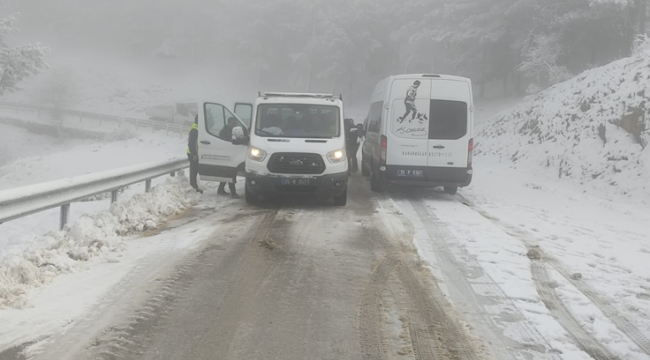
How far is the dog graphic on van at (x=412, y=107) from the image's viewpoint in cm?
1177

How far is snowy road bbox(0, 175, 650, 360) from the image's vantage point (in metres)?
3.95

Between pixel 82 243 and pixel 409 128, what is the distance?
7.58m

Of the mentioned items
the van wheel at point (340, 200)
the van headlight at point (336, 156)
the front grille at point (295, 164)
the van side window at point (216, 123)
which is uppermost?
the van side window at point (216, 123)

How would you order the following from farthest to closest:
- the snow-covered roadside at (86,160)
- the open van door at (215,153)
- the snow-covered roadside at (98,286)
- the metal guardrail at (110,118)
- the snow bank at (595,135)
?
the metal guardrail at (110,118), the snow-covered roadside at (86,160), the snow bank at (595,135), the open van door at (215,153), the snow-covered roadside at (98,286)

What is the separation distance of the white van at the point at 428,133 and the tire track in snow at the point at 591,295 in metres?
3.08

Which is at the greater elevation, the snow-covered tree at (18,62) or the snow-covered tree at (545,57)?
the snow-covered tree at (545,57)

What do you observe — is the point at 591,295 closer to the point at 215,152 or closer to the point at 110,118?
the point at 215,152

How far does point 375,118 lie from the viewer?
13914mm

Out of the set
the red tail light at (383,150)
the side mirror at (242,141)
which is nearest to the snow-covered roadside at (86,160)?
the side mirror at (242,141)

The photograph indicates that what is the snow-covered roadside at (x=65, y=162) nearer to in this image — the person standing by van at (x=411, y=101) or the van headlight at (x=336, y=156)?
the van headlight at (x=336, y=156)

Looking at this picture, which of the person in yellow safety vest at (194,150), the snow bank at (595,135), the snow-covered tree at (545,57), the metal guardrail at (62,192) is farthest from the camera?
the snow-covered tree at (545,57)

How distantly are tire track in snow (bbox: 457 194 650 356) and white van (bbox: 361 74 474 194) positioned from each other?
3.08 metres

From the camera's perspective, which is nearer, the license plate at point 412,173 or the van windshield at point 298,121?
the van windshield at point 298,121

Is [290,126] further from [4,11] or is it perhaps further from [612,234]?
[4,11]
